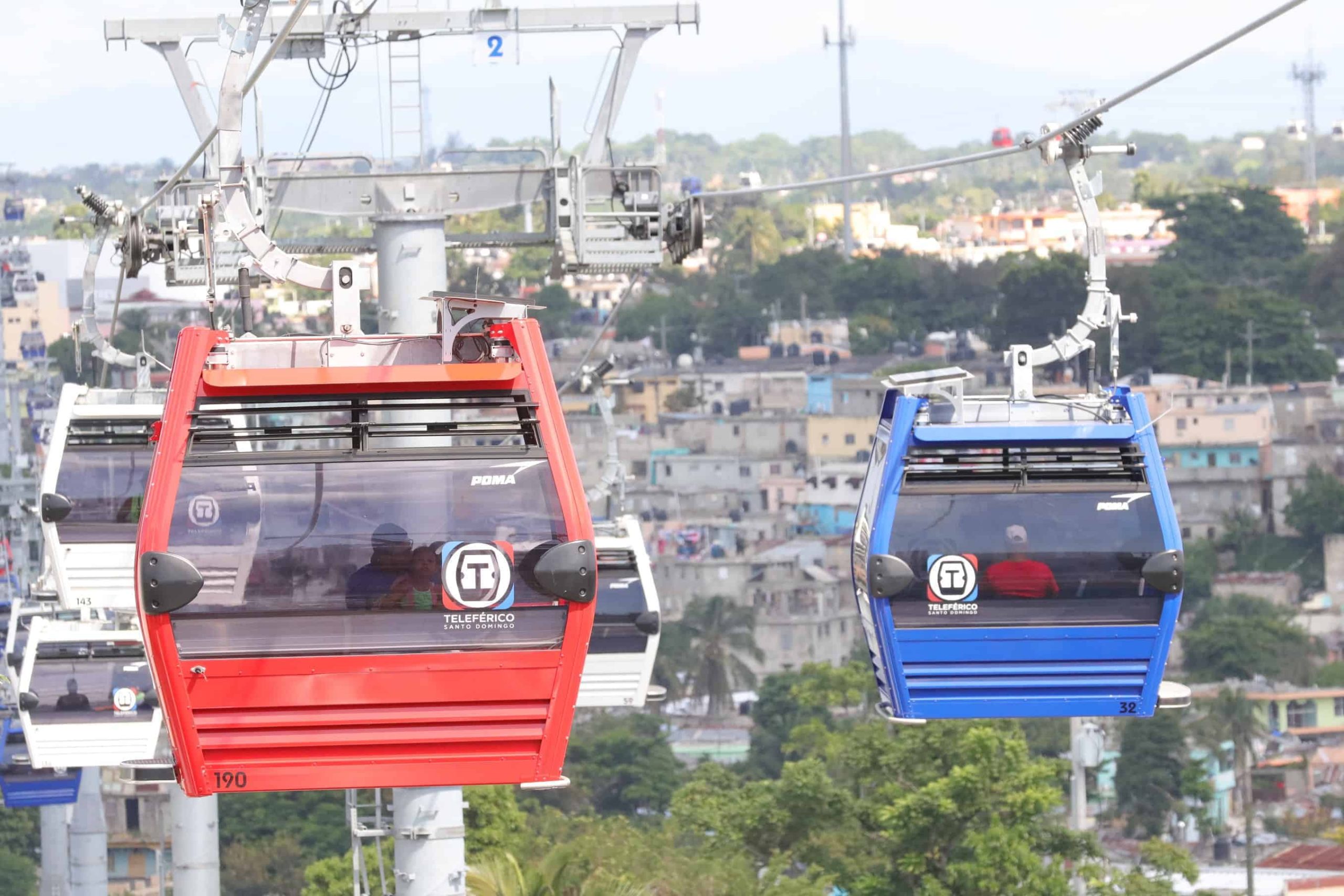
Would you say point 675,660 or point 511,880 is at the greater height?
point 511,880

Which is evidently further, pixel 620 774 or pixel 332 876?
pixel 620 774

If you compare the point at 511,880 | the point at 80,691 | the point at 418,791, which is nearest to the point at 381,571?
the point at 418,791

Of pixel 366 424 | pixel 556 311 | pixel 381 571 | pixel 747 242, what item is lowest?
pixel 381 571

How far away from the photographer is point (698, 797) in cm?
4459

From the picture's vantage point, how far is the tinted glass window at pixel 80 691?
18.0m

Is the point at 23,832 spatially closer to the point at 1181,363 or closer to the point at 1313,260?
the point at 1181,363

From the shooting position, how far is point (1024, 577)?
428 inches

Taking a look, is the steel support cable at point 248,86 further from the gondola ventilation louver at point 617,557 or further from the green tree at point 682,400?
the green tree at point 682,400

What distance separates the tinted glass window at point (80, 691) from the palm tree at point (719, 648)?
66762mm

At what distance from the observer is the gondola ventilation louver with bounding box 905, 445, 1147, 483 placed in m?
11.0

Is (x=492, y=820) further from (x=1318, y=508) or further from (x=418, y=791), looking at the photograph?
(x=1318, y=508)

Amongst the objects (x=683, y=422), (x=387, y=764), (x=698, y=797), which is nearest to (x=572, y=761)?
(x=698, y=797)

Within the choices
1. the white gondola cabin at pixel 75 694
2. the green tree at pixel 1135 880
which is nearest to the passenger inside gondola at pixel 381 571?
the white gondola cabin at pixel 75 694

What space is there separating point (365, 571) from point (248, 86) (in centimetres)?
248
